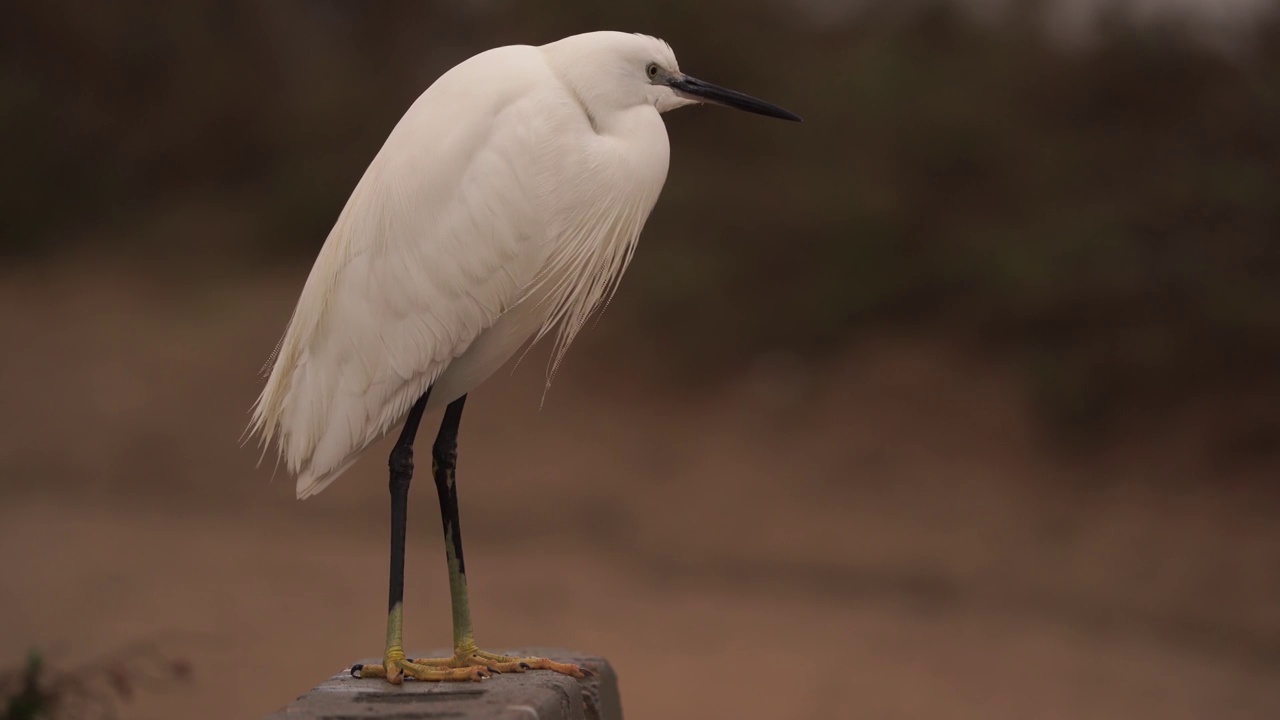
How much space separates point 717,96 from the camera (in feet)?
8.73

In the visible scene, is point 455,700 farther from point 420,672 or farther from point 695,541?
point 695,541

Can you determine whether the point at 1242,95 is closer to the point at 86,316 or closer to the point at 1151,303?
the point at 1151,303

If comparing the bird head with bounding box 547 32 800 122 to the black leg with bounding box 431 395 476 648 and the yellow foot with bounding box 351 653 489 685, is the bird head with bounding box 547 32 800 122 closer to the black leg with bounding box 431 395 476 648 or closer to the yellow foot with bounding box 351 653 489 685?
the black leg with bounding box 431 395 476 648

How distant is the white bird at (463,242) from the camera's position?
2463 mm

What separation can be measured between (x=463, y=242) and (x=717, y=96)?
0.60 meters

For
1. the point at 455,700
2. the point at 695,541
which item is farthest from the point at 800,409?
the point at 455,700

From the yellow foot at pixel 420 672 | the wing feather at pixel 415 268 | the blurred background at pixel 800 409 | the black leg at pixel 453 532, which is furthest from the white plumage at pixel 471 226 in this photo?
the blurred background at pixel 800 409

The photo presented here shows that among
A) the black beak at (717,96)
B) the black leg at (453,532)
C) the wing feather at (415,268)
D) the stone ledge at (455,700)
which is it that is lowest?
the stone ledge at (455,700)

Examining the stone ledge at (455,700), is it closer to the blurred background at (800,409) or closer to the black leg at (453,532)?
the black leg at (453,532)

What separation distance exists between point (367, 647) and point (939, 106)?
5.99m

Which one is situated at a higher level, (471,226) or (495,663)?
(471,226)

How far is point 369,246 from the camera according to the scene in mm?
2529

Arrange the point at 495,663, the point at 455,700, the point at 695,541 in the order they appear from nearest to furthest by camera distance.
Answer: the point at 455,700 < the point at 495,663 < the point at 695,541

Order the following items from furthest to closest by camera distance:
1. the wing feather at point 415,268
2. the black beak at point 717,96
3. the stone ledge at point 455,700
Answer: the black beak at point 717,96, the wing feather at point 415,268, the stone ledge at point 455,700
